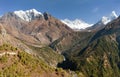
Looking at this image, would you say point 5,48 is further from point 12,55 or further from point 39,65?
point 39,65

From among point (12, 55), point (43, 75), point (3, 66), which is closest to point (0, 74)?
point (3, 66)

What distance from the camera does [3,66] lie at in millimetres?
155750

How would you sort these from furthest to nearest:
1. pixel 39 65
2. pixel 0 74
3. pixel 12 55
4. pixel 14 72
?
pixel 39 65
pixel 12 55
pixel 14 72
pixel 0 74

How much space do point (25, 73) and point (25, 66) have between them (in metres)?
6.71

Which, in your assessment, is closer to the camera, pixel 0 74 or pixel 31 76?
pixel 0 74

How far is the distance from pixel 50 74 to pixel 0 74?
4354cm

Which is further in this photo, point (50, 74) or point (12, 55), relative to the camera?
point (50, 74)

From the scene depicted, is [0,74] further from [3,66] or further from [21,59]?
[21,59]

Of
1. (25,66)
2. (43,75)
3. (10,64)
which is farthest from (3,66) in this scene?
(43,75)

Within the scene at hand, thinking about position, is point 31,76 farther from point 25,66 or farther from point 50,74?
point 50,74

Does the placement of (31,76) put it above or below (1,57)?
below

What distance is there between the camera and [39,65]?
18250 cm

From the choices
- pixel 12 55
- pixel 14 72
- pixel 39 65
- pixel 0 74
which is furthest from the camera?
pixel 39 65

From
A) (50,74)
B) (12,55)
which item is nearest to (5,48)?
(12,55)
